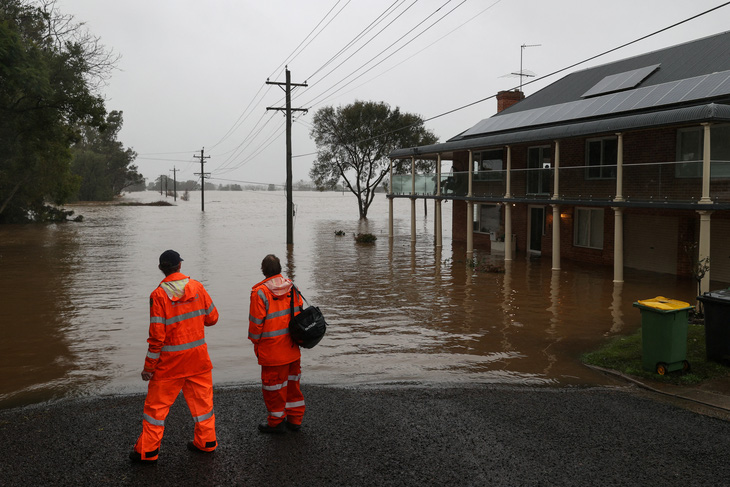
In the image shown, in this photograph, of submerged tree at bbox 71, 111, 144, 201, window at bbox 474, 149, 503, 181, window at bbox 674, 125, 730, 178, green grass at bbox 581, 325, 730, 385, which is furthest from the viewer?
submerged tree at bbox 71, 111, 144, 201

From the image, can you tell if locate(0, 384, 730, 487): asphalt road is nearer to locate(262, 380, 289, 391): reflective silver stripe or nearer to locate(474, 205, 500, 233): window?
locate(262, 380, 289, 391): reflective silver stripe

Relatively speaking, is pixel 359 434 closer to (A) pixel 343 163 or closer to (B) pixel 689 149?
(B) pixel 689 149

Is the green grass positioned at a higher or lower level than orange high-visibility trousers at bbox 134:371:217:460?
lower

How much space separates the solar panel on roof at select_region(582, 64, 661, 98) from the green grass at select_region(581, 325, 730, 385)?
586 inches

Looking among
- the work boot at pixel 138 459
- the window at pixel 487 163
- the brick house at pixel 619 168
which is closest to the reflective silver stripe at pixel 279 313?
the work boot at pixel 138 459

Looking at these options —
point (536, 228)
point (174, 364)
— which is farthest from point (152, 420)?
point (536, 228)

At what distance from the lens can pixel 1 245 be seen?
110 ft

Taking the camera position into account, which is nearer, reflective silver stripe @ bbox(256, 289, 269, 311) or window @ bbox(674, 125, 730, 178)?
reflective silver stripe @ bbox(256, 289, 269, 311)

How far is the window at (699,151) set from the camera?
54.3 ft

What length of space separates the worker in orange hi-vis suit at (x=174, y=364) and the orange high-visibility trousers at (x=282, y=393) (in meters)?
0.63

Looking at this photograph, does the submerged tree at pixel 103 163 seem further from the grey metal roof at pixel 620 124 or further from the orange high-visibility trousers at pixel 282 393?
the orange high-visibility trousers at pixel 282 393

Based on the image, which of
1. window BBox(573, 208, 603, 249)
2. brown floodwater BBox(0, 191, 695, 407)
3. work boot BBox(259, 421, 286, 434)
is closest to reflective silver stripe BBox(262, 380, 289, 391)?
work boot BBox(259, 421, 286, 434)

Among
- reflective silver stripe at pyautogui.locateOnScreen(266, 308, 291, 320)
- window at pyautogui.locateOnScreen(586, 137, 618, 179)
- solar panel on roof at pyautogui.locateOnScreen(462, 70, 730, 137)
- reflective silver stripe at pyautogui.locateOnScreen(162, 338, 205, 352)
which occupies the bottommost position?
reflective silver stripe at pyautogui.locateOnScreen(162, 338, 205, 352)

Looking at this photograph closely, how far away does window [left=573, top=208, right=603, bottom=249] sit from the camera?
23594mm
